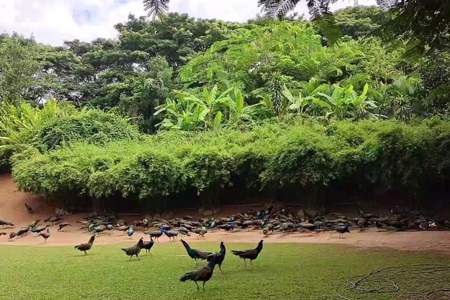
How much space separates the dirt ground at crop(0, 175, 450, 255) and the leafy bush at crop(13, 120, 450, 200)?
44.7 inches

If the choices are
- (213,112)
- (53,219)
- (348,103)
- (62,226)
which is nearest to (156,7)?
(62,226)

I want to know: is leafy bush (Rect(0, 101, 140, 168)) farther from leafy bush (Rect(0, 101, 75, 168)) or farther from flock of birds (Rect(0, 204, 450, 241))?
flock of birds (Rect(0, 204, 450, 241))

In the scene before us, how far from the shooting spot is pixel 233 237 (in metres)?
12.8

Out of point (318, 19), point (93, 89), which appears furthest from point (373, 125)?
point (93, 89)

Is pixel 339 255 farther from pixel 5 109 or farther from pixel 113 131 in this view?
pixel 5 109

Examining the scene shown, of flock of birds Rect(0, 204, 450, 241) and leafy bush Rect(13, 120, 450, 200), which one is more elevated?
leafy bush Rect(13, 120, 450, 200)

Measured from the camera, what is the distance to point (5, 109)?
2517 centimetres

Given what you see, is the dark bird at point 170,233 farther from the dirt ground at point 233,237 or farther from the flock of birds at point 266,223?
the dirt ground at point 233,237

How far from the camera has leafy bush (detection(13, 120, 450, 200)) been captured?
13.1m

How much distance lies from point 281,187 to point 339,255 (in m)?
6.82

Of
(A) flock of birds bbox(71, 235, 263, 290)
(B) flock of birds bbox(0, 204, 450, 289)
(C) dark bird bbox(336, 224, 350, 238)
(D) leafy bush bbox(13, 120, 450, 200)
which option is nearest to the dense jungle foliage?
(D) leafy bush bbox(13, 120, 450, 200)

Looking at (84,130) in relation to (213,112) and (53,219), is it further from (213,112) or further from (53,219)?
(53,219)

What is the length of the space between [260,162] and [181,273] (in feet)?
28.3

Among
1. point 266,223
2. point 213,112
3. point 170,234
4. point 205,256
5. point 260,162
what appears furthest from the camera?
point 213,112
